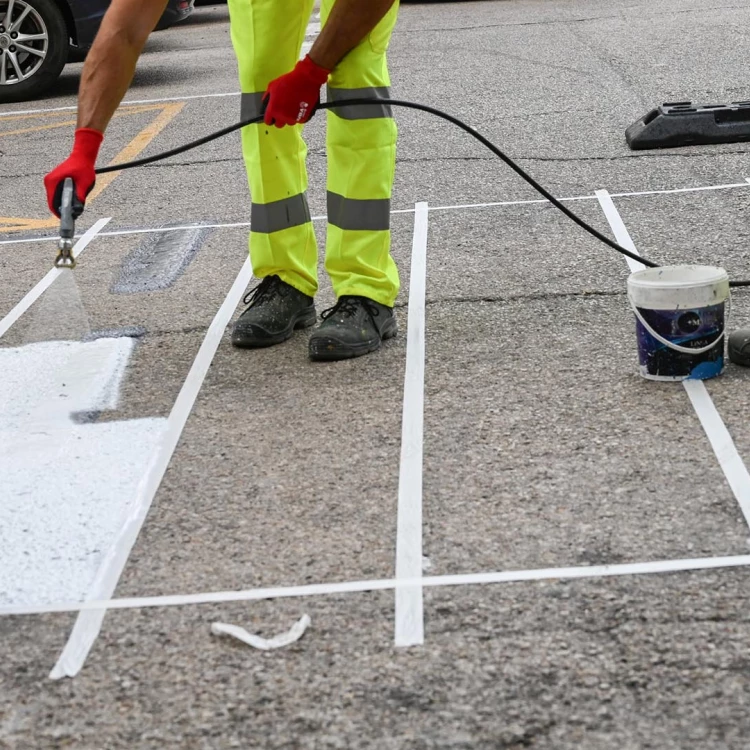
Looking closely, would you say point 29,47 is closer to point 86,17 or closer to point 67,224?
point 86,17

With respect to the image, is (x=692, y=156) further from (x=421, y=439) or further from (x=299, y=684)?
(x=299, y=684)

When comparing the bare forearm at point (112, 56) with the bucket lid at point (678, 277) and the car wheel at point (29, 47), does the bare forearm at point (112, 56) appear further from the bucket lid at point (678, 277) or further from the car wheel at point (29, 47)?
the car wheel at point (29, 47)

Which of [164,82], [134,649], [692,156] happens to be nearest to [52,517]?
[134,649]

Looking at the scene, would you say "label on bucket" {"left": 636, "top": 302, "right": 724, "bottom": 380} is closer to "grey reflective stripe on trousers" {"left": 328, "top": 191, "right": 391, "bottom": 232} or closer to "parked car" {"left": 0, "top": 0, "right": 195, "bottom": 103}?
"grey reflective stripe on trousers" {"left": 328, "top": 191, "right": 391, "bottom": 232}

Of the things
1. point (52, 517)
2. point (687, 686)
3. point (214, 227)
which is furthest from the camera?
point (214, 227)

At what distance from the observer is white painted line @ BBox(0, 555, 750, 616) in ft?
8.59

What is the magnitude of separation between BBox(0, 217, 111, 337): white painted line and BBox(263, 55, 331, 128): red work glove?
144 centimetres

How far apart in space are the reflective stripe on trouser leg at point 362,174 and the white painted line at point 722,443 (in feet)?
3.63

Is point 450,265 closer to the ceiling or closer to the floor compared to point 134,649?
closer to the floor

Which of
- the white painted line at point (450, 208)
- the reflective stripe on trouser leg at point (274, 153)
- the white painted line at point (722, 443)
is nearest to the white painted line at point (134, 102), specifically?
the white painted line at point (450, 208)

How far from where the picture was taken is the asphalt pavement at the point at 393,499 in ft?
7.43

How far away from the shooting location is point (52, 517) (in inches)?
122

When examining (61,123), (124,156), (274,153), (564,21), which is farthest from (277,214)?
(564,21)

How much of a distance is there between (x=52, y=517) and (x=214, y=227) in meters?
3.11
